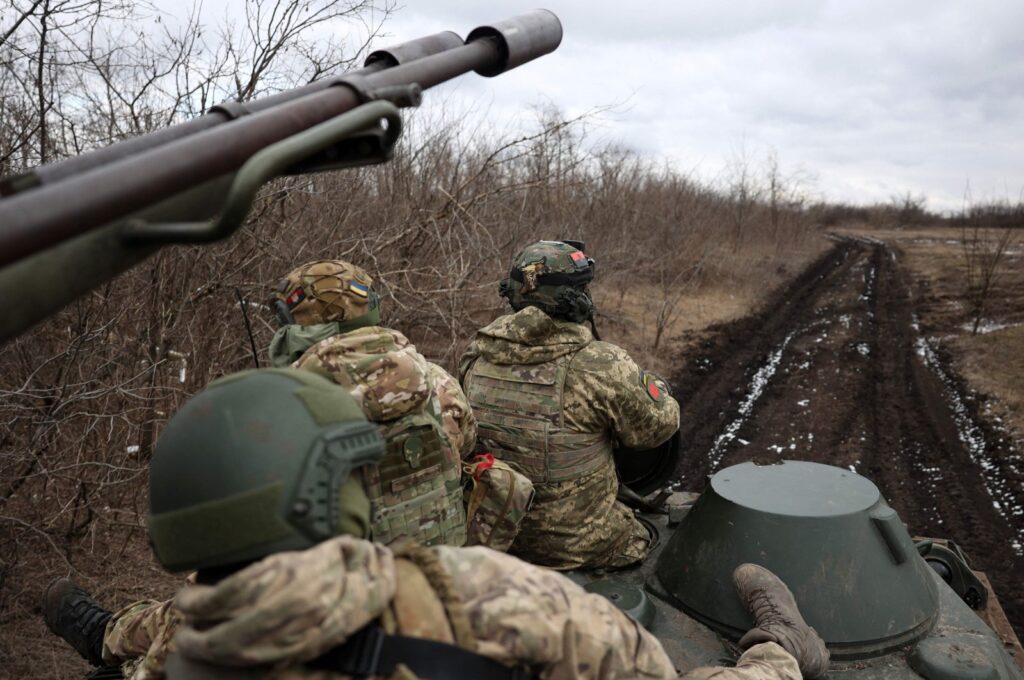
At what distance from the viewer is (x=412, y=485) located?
110 inches

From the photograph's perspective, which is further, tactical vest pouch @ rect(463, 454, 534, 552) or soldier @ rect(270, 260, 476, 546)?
tactical vest pouch @ rect(463, 454, 534, 552)

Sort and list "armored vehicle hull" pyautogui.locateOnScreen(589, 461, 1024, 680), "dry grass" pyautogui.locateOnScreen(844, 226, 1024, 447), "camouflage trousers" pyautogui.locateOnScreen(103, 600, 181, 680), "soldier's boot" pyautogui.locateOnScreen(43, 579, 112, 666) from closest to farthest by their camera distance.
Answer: "camouflage trousers" pyautogui.locateOnScreen(103, 600, 181, 680) < "armored vehicle hull" pyautogui.locateOnScreen(589, 461, 1024, 680) < "soldier's boot" pyautogui.locateOnScreen(43, 579, 112, 666) < "dry grass" pyautogui.locateOnScreen(844, 226, 1024, 447)

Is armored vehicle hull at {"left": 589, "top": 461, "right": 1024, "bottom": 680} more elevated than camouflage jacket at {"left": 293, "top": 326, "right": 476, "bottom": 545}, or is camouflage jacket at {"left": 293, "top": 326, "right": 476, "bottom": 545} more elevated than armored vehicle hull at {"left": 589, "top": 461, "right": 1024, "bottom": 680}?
camouflage jacket at {"left": 293, "top": 326, "right": 476, "bottom": 545}

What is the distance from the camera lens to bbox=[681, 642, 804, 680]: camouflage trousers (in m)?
Answer: 1.95

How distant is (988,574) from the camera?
5.61m

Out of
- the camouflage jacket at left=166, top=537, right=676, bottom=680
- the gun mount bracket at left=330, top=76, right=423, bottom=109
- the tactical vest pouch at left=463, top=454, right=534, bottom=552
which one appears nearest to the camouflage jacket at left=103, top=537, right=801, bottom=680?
the camouflage jacket at left=166, top=537, right=676, bottom=680

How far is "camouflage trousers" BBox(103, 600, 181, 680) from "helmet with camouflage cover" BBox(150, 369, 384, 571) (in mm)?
1202

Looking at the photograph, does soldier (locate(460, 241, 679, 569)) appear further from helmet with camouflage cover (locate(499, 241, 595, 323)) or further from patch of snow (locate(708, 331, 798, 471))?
patch of snow (locate(708, 331, 798, 471))

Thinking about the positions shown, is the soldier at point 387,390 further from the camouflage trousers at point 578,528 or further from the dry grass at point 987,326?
the dry grass at point 987,326

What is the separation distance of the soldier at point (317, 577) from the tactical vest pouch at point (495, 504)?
155 cm

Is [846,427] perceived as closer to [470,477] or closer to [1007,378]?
[1007,378]

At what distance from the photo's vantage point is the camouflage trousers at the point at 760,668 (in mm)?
1948

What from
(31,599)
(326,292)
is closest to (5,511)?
(31,599)

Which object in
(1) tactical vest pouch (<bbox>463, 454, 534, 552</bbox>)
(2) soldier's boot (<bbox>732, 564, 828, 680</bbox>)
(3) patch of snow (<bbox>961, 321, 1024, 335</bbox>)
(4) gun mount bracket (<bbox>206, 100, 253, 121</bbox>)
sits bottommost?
(3) patch of snow (<bbox>961, 321, 1024, 335</bbox>)
